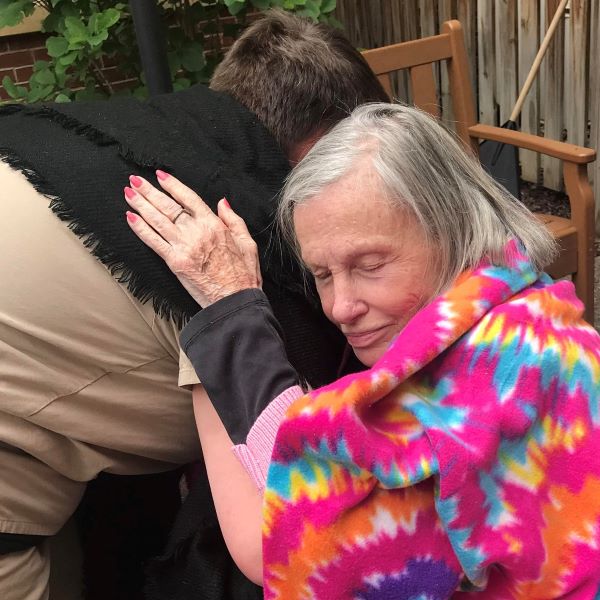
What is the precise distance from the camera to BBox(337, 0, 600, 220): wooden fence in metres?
4.50

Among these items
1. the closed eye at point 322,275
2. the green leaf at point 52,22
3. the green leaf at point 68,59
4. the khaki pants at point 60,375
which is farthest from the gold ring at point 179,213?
the green leaf at point 52,22

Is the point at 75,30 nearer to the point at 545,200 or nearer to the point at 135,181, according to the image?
the point at 135,181

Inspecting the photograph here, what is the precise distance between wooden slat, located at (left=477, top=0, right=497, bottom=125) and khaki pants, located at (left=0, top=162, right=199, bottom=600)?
4427 mm

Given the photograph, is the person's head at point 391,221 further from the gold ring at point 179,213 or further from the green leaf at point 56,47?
the green leaf at point 56,47

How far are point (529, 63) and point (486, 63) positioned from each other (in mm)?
428

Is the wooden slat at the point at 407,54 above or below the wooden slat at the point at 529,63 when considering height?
above

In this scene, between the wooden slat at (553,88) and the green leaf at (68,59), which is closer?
the green leaf at (68,59)

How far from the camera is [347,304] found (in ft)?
4.60

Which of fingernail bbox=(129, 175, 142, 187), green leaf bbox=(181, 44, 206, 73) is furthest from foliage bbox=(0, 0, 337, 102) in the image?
fingernail bbox=(129, 175, 142, 187)

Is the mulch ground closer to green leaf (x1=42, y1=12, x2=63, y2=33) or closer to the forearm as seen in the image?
green leaf (x1=42, y1=12, x2=63, y2=33)

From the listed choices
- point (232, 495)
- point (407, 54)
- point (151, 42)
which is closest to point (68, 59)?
point (151, 42)

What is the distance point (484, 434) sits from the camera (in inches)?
43.1

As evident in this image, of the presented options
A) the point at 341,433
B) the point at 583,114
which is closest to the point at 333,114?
the point at 341,433

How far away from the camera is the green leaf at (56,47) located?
366cm
